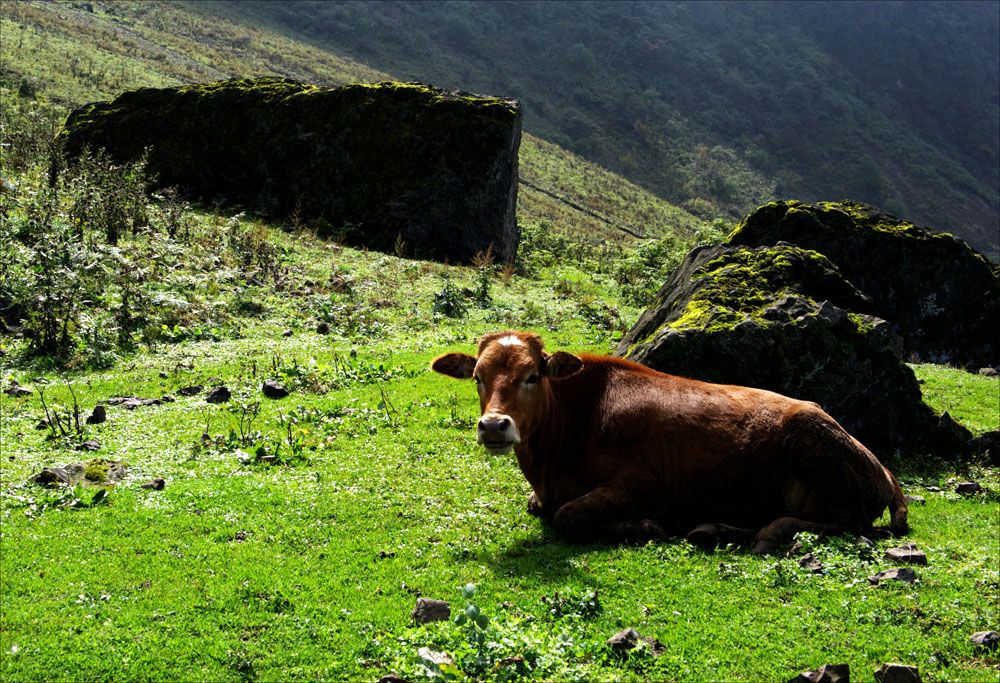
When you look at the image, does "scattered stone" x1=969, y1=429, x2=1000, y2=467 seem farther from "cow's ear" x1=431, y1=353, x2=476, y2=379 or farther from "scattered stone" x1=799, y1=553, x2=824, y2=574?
"cow's ear" x1=431, y1=353, x2=476, y2=379

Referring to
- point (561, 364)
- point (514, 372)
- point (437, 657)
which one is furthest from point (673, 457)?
point (437, 657)

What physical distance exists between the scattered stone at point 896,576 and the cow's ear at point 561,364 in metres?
3.62

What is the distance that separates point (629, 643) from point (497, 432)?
2.25m

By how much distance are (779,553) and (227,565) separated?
5.50m

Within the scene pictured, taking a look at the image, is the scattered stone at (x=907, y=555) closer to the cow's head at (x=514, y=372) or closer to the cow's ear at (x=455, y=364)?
the cow's head at (x=514, y=372)

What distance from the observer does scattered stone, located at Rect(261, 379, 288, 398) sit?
1412 cm

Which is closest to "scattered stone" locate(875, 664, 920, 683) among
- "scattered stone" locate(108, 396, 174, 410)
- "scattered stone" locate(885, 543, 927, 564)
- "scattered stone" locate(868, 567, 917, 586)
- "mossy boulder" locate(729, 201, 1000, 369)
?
"scattered stone" locate(868, 567, 917, 586)

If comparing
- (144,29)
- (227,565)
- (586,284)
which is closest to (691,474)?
(227,565)

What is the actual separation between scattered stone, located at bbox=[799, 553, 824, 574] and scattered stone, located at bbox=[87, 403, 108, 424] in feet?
33.3

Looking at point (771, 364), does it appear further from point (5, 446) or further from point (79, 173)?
point (79, 173)

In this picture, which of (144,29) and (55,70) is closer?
(55,70)

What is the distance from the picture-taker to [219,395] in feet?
45.1

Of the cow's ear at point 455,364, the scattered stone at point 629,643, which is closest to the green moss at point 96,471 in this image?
the cow's ear at point 455,364

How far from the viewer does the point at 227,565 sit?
7797mm
